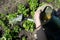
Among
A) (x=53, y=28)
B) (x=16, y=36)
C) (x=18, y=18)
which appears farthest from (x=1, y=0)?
(x=53, y=28)

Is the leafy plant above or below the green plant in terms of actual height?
below

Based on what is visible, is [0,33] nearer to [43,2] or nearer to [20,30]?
[20,30]

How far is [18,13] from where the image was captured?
566cm

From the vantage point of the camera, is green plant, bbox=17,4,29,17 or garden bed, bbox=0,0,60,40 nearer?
garden bed, bbox=0,0,60,40

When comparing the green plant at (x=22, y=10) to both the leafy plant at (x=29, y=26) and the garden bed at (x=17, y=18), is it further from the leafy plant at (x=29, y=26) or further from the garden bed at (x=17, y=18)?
the leafy plant at (x=29, y=26)

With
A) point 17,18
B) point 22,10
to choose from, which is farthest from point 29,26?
point 22,10

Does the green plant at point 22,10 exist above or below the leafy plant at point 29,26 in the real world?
above

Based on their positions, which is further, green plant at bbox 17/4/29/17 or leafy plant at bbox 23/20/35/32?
green plant at bbox 17/4/29/17

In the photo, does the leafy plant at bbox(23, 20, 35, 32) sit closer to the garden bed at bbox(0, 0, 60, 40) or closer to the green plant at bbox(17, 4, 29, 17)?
the garden bed at bbox(0, 0, 60, 40)

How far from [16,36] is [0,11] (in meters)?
0.98

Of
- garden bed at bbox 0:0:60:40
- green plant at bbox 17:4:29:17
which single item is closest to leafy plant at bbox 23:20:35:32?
garden bed at bbox 0:0:60:40

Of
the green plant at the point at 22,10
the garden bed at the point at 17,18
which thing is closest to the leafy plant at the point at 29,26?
the garden bed at the point at 17,18

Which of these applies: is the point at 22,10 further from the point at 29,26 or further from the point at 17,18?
the point at 29,26

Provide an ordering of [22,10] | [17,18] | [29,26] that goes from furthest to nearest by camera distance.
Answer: [22,10] < [17,18] < [29,26]
